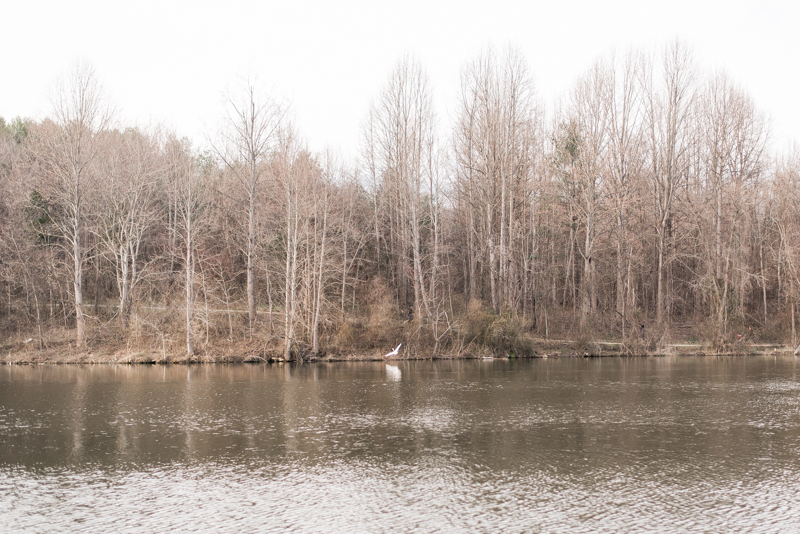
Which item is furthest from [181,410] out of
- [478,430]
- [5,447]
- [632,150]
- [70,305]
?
[632,150]

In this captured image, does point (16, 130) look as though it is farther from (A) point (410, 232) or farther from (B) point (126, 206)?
(A) point (410, 232)

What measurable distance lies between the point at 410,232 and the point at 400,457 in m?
30.1

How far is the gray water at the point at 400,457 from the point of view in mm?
9070

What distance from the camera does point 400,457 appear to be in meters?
12.5

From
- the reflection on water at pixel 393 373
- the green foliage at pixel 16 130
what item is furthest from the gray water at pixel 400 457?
the green foliage at pixel 16 130

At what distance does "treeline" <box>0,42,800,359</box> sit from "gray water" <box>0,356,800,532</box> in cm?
1233

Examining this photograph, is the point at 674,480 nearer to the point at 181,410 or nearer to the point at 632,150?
the point at 181,410

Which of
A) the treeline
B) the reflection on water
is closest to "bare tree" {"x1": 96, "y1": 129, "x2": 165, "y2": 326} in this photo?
the treeline

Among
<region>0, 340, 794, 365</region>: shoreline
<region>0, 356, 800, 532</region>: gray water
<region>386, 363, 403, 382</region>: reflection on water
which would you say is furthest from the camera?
<region>0, 340, 794, 365</region>: shoreline

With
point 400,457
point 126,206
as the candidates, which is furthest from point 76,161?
point 400,457

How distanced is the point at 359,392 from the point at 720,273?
32089mm

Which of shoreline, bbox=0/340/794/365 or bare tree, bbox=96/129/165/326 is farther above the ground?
bare tree, bbox=96/129/165/326

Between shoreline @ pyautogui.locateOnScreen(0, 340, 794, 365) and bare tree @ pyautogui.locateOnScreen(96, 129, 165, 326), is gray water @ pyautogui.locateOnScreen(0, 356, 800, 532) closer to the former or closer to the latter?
shoreline @ pyautogui.locateOnScreen(0, 340, 794, 365)

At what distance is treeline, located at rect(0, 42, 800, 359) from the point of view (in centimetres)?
3556
